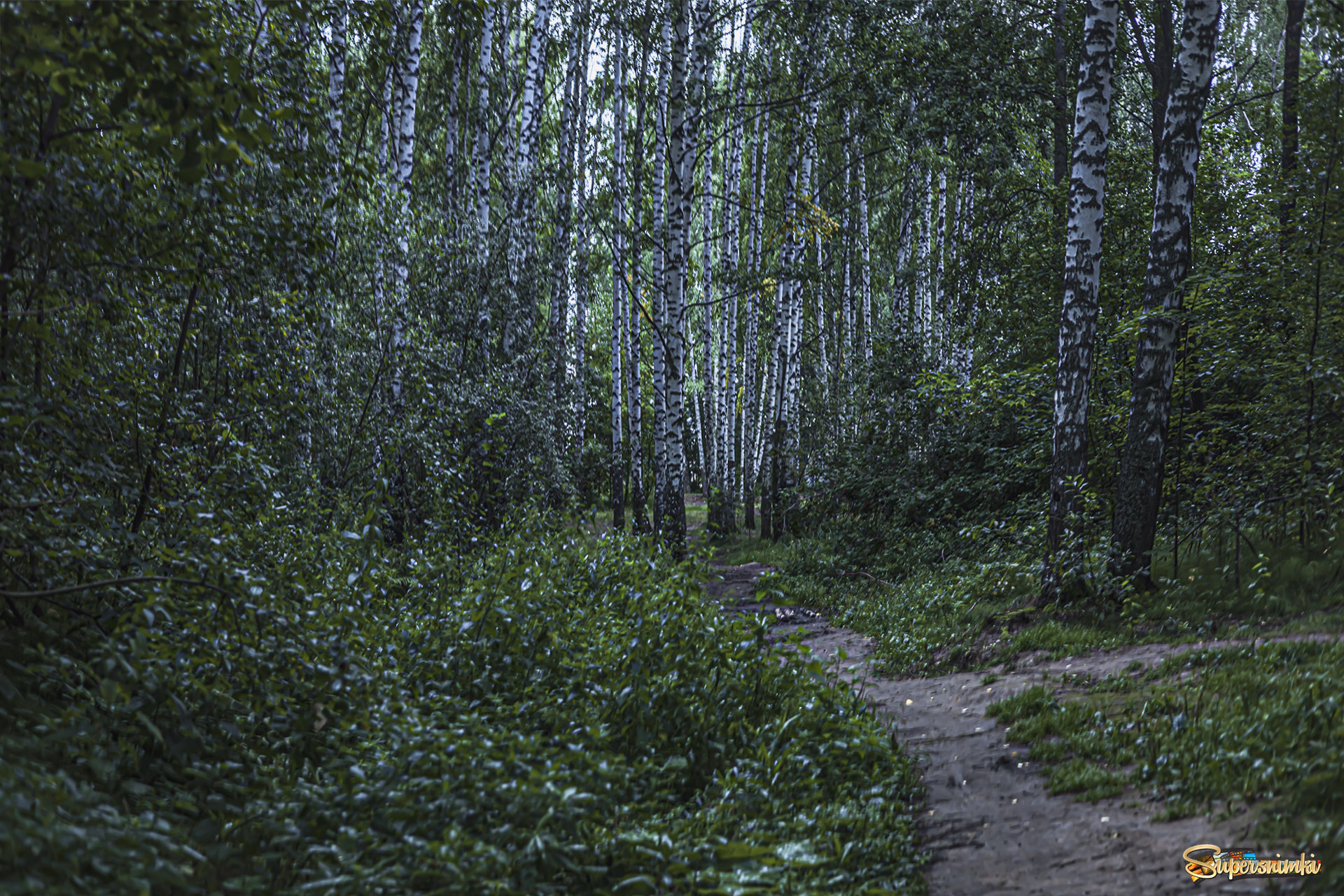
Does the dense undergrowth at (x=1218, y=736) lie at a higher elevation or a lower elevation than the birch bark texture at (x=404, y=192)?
lower

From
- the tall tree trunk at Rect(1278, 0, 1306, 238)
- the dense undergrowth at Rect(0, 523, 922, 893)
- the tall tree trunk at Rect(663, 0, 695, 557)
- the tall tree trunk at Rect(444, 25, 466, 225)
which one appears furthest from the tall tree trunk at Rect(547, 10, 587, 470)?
the tall tree trunk at Rect(1278, 0, 1306, 238)

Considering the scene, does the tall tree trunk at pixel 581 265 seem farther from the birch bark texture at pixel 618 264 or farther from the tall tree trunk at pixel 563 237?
the birch bark texture at pixel 618 264

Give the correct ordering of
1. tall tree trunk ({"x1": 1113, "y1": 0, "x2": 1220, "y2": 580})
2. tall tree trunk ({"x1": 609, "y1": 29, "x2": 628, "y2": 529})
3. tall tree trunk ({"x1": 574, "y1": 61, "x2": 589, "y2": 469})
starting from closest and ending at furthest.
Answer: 1. tall tree trunk ({"x1": 1113, "y1": 0, "x2": 1220, "y2": 580})
2. tall tree trunk ({"x1": 609, "y1": 29, "x2": 628, "y2": 529})
3. tall tree trunk ({"x1": 574, "y1": 61, "x2": 589, "y2": 469})

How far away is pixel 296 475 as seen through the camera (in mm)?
7309

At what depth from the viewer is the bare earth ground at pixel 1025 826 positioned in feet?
11.7

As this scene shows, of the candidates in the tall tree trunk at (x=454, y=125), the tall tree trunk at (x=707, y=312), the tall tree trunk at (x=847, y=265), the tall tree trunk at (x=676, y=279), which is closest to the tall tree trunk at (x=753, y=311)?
the tall tree trunk at (x=707, y=312)

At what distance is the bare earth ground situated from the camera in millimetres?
3559

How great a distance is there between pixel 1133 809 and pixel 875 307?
29.7 metres

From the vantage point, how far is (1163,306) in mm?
7777

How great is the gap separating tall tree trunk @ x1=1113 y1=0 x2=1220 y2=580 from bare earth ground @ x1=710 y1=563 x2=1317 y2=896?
1564 millimetres

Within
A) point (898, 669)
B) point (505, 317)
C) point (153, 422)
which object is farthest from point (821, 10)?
point (153, 422)

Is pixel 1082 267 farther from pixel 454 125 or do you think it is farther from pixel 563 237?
pixel 454 125

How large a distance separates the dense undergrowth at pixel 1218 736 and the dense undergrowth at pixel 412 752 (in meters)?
1.15

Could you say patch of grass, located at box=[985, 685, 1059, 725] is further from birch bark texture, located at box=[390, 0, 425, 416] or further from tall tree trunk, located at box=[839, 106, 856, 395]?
tall tree trunk, located at box=[839, 106, 856, 395]
